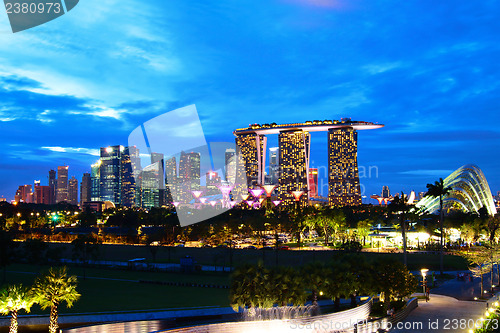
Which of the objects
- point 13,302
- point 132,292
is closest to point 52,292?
point 13,302

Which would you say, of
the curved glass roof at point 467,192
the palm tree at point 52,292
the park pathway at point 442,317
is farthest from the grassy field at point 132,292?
the curved glass roof at point 467,192

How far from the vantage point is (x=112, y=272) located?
44625 mm

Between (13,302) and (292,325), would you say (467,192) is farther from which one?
(13,302)

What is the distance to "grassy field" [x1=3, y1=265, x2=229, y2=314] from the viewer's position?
1065 inches

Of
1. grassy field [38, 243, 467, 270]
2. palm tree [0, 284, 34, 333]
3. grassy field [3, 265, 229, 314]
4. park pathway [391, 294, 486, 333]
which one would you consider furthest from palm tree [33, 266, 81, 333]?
grassy field [38, 243, 467, 270]

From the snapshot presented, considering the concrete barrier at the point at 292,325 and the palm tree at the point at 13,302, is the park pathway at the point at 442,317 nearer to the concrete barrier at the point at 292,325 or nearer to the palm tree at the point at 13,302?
the concrete barrier at the point at 292,325

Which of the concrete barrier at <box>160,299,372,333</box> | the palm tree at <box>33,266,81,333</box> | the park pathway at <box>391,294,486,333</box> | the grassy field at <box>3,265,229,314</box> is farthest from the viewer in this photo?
the grassy field at <box>3,265,229,314</box>

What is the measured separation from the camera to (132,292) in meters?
32.2

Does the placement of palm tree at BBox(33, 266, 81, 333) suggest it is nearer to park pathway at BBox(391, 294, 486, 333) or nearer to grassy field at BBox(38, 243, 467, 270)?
park pathway at BBox(391, 294, 486, 333)

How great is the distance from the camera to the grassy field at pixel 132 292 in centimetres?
2706

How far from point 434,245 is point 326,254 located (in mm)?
Answer: 18989

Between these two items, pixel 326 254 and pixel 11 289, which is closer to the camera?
pixel 11 289

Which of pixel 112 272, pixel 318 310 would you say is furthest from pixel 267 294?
pixel 112 272

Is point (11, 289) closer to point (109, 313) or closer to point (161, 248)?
point (109, 313)
